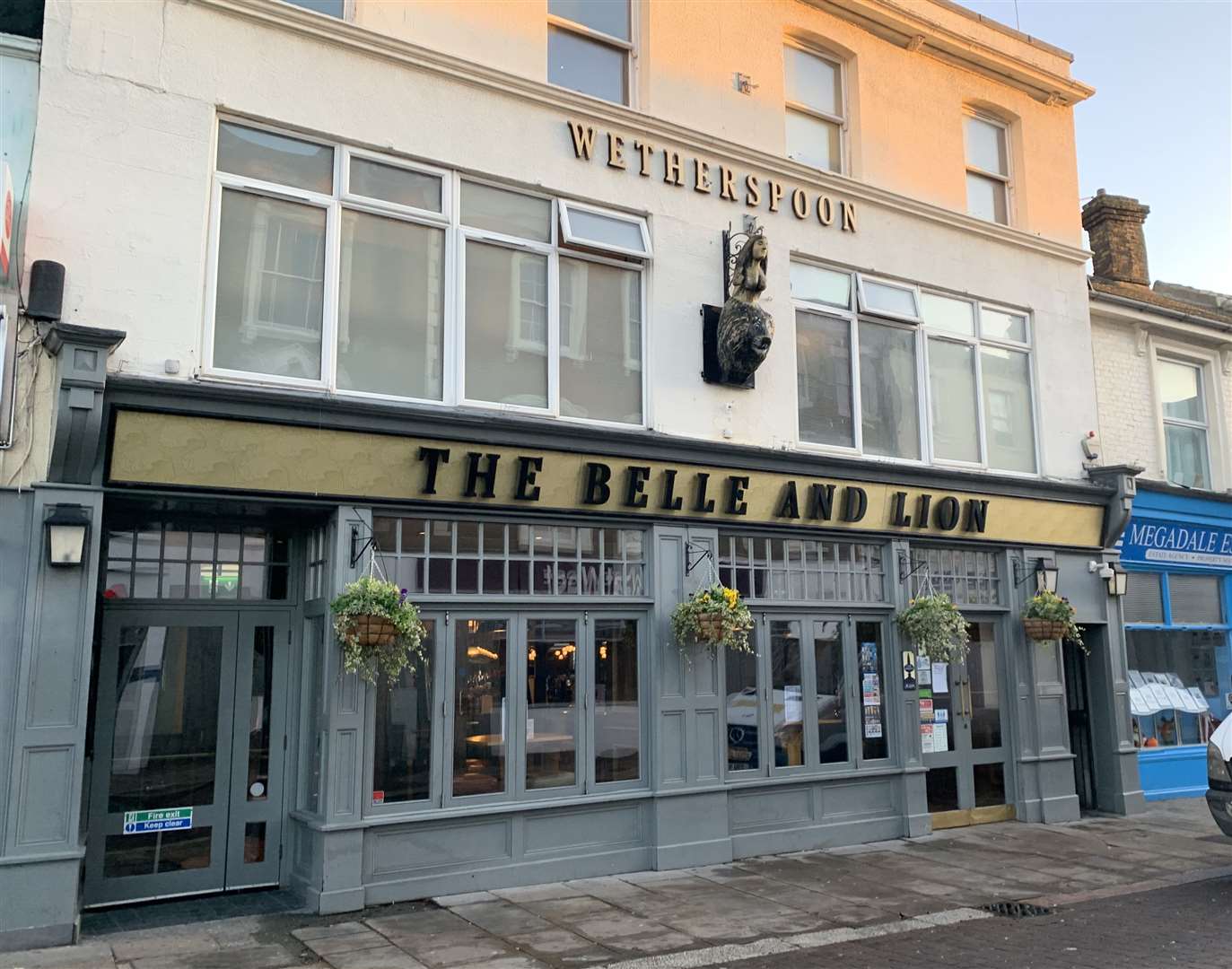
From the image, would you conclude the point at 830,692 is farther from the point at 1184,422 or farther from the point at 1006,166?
the point at 1184,422

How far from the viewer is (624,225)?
36.2 ft

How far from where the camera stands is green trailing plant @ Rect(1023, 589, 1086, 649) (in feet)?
42.7

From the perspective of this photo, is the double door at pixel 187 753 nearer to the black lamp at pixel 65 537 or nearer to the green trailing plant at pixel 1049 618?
the black lamp at pixel 65 537

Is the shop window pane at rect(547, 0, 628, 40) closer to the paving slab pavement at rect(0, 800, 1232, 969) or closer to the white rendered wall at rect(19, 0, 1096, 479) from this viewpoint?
the white rendered wall at rect(19, 0, 1096, 479)

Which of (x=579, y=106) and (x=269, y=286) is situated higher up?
(x=579, y=106)

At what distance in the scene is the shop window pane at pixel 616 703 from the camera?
1024 centimetres

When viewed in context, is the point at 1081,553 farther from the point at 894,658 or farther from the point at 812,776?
the point at 812,776

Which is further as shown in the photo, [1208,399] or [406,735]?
[1208,399]

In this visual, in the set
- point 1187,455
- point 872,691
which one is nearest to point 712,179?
point 872,691

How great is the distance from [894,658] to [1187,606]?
259 inches

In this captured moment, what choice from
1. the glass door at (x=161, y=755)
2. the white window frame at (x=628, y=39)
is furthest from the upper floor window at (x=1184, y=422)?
the glass door at (x=161, y=755)

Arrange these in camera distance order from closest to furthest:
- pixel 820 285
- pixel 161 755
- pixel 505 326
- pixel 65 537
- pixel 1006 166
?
1. pixel 65 537
2. pixel 161 755
3. pixel 505 326
4. pixel 820 285
5. pixel 1006 166

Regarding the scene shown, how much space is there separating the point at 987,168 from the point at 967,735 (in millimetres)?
7775

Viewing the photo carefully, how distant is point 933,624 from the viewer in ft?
39.3
